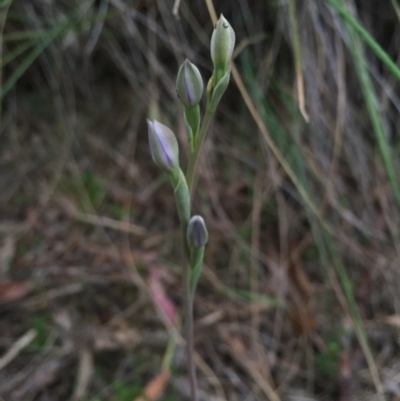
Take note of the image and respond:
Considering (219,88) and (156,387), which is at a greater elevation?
(219,88)

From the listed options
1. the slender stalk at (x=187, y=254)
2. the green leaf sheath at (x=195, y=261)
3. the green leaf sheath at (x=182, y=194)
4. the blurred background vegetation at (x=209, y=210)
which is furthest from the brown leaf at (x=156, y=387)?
the green leaf sheath at (x=182, y=194)

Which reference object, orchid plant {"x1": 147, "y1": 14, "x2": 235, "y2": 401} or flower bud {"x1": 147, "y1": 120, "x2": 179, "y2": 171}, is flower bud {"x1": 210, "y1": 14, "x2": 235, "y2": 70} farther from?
flower bud {"x1": 147, "y1": 120, "x2": 179, "y2": 171}

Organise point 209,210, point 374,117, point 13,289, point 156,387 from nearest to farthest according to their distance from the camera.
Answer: point 374,117 → point 156,387 → point 13,289 → point 209,210

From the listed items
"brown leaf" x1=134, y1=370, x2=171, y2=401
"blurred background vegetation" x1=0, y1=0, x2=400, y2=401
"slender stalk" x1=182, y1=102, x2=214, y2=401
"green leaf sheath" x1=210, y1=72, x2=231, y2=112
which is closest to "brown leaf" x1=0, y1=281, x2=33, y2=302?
"blurred background vegetation" x1=0, y1=0, x2=400, y2=401

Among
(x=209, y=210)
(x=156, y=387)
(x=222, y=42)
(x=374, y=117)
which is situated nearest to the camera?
(x=222, y=42)

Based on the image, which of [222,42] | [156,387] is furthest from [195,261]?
[156,387]

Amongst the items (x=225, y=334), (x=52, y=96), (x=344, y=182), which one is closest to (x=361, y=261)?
(x=344, y=182)

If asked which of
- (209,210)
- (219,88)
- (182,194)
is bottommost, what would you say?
(209,210)

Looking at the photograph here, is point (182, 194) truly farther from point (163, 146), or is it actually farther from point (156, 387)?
point (156, 387)
